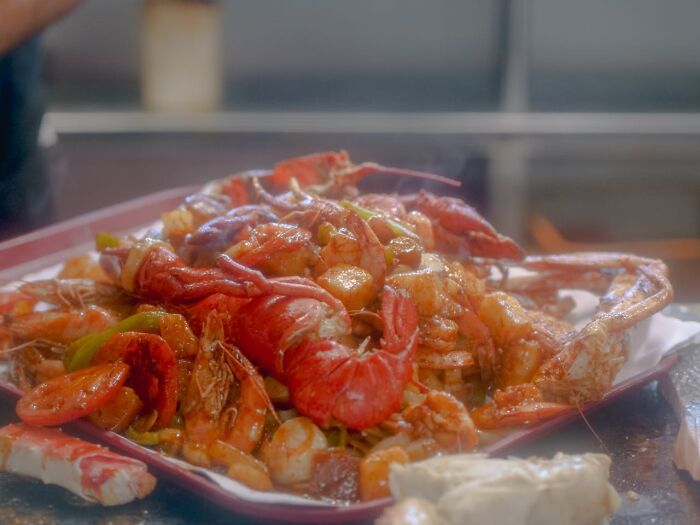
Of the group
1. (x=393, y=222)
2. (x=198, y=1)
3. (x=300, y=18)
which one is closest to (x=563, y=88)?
(x=300, y=18)

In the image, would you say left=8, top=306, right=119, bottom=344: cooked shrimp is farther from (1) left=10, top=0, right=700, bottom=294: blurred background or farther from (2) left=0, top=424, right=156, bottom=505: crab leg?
(1) left=10, top=0, right=700, bottom=294: blurred background

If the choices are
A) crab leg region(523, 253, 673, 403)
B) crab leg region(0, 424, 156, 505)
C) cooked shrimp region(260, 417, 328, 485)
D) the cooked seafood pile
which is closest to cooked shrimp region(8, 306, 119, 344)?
the cooked seafood pile

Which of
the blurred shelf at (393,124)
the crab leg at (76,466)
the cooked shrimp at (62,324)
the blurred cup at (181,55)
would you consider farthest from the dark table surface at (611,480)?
the blurred cup at (181,55)

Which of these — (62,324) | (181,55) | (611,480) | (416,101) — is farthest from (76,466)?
(416,101)

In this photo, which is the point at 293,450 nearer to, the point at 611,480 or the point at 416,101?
the point at 611,480

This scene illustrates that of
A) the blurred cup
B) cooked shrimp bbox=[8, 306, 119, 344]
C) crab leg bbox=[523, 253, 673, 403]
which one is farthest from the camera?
the blurred cup

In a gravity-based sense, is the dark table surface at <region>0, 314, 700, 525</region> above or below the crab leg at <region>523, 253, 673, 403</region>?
below
